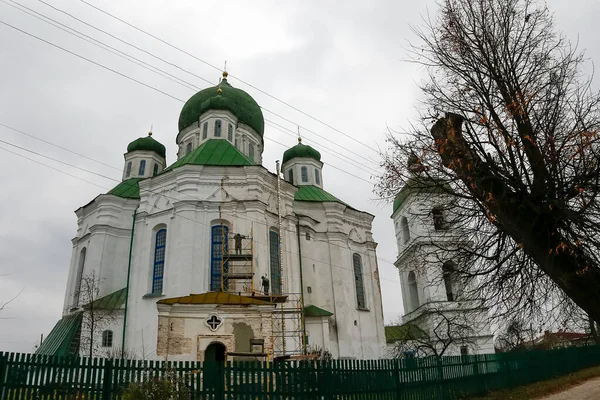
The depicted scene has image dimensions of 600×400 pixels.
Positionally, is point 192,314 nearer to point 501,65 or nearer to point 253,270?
point 253,270

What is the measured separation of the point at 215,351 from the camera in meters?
15.8

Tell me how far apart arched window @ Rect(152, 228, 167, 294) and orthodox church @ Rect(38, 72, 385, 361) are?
56mm

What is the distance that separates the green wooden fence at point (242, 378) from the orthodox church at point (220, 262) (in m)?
5.70

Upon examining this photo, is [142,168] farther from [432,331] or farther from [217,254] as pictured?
[432,331]

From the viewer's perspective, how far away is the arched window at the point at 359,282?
94.2ft

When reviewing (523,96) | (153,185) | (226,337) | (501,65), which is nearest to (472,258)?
(523,96)

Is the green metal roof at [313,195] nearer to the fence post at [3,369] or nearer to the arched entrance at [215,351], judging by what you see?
the arched entrance at [215,351]

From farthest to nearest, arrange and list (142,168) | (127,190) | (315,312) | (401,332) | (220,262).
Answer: (142,168) < (401,332) < (127,190) < (315,312) < (220,262)

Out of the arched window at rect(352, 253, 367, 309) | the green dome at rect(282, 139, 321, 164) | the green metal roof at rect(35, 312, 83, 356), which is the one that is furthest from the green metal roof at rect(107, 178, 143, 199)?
the arched window at rect(352, 253, 367, 309)

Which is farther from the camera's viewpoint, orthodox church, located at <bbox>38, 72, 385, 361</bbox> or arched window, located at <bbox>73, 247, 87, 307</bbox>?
arched window, located at <bbox>73, 247, 87, 307</bbox>

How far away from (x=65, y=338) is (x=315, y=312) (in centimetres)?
1343

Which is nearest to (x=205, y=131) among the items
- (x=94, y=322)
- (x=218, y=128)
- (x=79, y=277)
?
(x=218, y=128)

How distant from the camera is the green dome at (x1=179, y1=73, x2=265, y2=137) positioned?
31188 millimetres

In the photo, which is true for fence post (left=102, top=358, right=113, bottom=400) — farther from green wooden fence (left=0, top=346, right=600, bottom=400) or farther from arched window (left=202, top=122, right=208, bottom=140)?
arched window (left=202, top=122, right=208, bottom=140)
